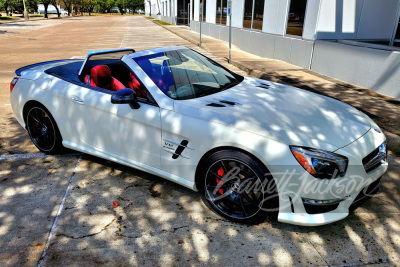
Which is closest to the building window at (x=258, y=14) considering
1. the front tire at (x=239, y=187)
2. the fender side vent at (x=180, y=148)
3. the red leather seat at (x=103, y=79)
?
the red leather seat at (x=103, y=79)

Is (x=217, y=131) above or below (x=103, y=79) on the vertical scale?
below

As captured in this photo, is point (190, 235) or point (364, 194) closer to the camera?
point (364, 194)

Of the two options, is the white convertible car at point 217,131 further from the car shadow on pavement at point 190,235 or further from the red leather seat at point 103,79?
the car shadow on pavement at point 190,235

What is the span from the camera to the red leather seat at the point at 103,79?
3.83 m

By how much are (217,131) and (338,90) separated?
5.56 meters

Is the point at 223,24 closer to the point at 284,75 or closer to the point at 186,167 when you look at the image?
the point at 284,75

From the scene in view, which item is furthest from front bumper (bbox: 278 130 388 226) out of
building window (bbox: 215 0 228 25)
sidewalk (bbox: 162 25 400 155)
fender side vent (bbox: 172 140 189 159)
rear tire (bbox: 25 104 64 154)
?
building window (bbox: 215 0 228 25)

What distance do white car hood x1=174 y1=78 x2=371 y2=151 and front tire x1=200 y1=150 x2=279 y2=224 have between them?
292 mm

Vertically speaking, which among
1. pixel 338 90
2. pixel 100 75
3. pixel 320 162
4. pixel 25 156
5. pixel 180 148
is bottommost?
pixel 25 156

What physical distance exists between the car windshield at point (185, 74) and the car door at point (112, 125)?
0.36 m

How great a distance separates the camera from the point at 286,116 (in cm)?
296

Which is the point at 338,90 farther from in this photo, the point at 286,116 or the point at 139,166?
the point at 139,166

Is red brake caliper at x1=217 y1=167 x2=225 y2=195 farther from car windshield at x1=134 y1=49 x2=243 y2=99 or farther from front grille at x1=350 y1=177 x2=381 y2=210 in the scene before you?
front grille at x1=350 y1=177 x2=381 y2=210

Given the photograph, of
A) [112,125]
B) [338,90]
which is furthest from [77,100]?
[338,90]
